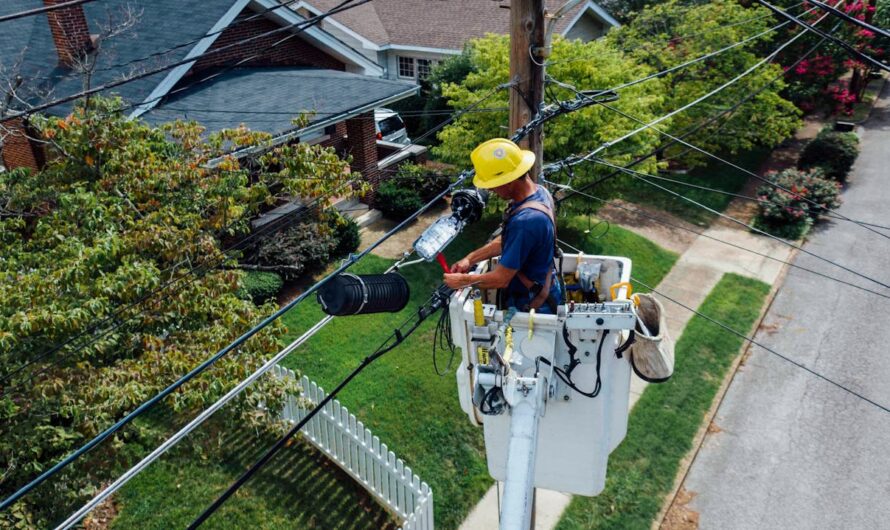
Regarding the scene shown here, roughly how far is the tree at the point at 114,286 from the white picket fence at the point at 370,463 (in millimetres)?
1630

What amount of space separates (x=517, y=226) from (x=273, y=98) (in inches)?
453

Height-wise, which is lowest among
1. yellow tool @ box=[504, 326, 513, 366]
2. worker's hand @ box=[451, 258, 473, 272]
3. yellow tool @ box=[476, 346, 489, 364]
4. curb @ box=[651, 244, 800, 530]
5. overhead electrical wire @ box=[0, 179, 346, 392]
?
curb @ box=[651, 244, 800, 530]

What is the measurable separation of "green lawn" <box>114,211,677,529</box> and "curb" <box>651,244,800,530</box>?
2526mm

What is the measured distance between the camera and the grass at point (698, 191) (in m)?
19.7

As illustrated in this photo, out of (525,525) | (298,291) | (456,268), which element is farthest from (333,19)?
(525,525)

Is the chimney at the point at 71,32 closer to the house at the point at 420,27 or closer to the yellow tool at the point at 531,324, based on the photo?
the house at the point at 420,27

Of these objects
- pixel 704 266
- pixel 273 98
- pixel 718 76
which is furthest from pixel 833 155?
pixel 273 98

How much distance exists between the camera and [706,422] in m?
11.9

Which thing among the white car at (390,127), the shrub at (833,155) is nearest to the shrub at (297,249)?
the white car at (390,127)

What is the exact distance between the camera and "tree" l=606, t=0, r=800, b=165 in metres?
19.8

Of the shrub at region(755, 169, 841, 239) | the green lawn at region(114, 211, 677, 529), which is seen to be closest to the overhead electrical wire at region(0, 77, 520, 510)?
the green lawn at region(114, 211, 677, 529)

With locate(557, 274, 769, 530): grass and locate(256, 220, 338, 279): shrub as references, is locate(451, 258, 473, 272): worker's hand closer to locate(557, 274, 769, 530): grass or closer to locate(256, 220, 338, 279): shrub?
locate(557, 274, 769, 530): grass

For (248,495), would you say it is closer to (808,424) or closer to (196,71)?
(808,424)

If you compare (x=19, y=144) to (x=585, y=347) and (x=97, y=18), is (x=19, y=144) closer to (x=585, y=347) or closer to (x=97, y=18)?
(x=97, y=18)
